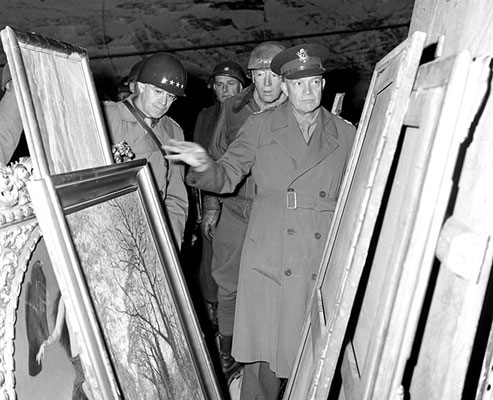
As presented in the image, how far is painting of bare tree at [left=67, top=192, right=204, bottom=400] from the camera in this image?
5.17 feet

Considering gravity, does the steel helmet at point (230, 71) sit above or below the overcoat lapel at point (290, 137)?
above

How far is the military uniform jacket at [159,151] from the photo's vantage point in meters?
2.88

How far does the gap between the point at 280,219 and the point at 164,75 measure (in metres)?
0.93

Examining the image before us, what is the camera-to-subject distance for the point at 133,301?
1.81 meters

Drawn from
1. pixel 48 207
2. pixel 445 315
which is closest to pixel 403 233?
pixel 445 315

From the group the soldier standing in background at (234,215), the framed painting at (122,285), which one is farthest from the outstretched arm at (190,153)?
the soldier standing in background at (234,215)

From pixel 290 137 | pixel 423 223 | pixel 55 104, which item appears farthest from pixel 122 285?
pixel 290 137

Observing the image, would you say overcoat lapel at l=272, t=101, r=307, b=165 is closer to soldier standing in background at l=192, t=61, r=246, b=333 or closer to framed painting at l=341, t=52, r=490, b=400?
framed painting at l=341, t=52, r=490, b=400

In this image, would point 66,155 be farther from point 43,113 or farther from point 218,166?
point 218,166

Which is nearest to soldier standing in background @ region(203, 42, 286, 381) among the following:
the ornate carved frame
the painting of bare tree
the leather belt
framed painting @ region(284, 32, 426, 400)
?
the leather belt

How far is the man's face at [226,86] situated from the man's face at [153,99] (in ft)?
6.25

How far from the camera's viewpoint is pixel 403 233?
1.20 metres

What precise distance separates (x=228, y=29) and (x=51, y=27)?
6.54ft

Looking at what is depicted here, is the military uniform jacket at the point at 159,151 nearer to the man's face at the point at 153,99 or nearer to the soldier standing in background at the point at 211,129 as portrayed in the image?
the man's face at the point at 153,99
